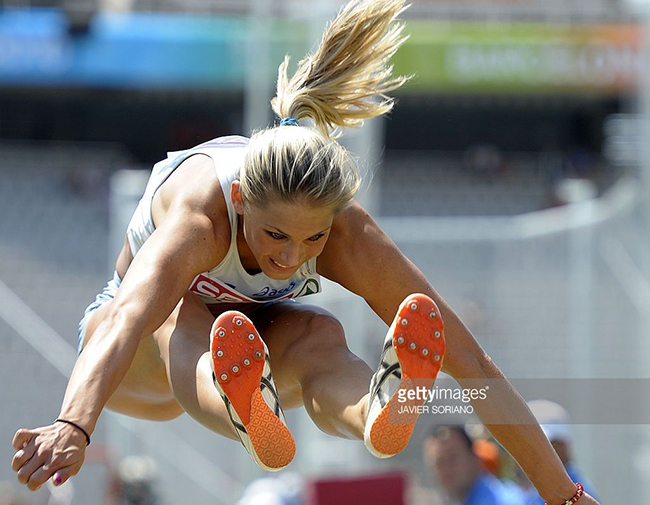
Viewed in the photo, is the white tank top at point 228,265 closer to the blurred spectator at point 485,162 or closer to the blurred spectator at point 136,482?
the blurred spectator at point 136,482

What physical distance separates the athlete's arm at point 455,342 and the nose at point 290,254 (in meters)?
0.21

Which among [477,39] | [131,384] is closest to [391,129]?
[477,39]

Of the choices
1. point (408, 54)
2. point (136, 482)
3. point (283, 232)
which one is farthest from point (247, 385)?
point (408, 54)

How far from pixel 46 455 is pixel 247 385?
1.77 ft

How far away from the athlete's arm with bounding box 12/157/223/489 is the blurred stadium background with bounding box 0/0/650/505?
2.52 metres

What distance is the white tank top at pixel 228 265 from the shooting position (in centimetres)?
303

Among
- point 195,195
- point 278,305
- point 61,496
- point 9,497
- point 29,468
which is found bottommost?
point 61,496

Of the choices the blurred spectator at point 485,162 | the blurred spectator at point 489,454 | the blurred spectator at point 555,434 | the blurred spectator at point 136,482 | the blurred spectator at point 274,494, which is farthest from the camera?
the blurred spectator at point 485,162

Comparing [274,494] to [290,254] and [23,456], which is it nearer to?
[290,254]

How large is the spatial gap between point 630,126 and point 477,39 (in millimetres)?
7180

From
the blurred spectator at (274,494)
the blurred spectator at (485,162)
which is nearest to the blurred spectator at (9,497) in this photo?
the blurred spectator at (274,494)

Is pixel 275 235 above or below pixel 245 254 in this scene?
above

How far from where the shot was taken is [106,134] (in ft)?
49.0

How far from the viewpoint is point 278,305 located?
3447mm
